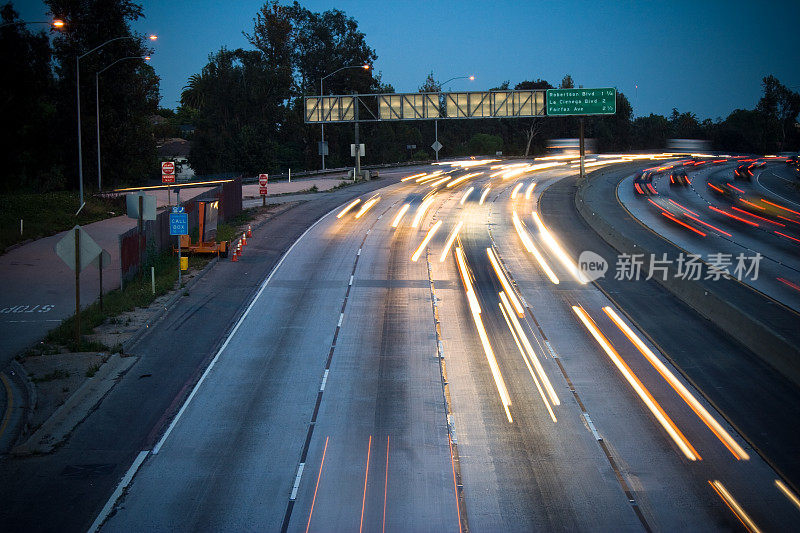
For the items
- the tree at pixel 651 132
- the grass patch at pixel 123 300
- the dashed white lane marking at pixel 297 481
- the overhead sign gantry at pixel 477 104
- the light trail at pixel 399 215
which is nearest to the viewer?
the dashed white lane marking at pixel 297 481

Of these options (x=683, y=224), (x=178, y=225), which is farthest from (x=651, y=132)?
(x=178, y=225)

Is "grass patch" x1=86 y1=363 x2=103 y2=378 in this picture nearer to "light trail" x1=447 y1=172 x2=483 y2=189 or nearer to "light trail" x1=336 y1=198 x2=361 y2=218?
"light trail" x1=336 y1=198 x2=361 y2=218

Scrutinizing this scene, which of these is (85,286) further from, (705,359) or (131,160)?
(131,160)

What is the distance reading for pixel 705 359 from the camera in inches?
786

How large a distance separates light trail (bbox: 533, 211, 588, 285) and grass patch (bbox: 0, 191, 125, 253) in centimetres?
2563

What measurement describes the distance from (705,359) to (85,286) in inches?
851

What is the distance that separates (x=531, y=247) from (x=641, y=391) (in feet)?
60.6

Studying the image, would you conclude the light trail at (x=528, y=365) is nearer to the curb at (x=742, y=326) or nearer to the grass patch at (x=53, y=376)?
the curb at (x=742, y=326)

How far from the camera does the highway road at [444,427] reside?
1216 centimetres

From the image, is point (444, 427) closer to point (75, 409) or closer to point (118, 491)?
point (118, 491)

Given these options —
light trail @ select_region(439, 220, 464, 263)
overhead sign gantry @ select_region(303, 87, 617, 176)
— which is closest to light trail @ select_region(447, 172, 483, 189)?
overhead sign gantry @ select_region(303, 87, 617, 176)

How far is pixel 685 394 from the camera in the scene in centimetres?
1752

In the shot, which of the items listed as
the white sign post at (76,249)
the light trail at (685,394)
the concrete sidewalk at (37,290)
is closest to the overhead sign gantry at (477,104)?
the concrete sidewalk at (37,290)

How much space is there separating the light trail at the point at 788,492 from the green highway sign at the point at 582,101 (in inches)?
2150
